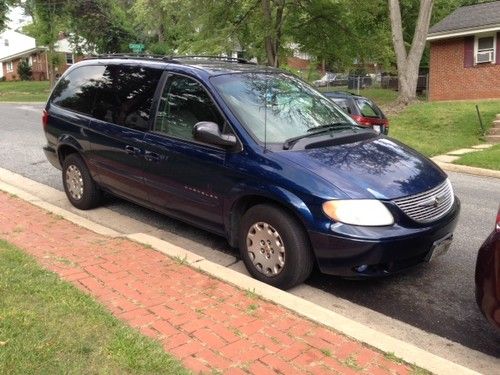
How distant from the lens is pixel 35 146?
37.2ft

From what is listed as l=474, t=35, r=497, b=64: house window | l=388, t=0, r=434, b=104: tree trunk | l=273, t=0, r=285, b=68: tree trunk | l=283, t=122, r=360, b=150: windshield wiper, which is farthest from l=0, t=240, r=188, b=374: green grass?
l=474, t=35, r=497, b=64: house window

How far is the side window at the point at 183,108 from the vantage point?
16.1 feet

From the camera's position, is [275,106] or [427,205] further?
[275,106]

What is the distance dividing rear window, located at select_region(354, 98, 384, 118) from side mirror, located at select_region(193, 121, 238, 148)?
26.2 ft

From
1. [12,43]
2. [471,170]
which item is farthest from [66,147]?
[12,43]

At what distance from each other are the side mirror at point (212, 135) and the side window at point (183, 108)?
0.23 metres

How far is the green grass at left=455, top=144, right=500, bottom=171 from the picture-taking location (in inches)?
431

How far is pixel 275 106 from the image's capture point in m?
4.96

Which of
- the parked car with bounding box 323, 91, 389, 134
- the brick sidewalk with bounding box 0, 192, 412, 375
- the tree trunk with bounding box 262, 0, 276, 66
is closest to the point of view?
the brick sidewalk with bounding box 0, 192, 412, 375

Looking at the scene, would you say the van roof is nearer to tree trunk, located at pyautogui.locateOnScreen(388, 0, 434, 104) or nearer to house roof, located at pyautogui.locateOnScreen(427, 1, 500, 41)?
tree trunk, located at pyautogui.locateOnScreen(388, 0, 434, 104)

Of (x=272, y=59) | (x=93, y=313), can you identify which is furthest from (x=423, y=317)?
(x=272, y=59)

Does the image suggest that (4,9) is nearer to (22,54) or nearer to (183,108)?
(22,54)

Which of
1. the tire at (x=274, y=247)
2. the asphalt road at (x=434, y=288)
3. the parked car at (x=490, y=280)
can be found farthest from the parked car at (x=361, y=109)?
the parked car at (x=490, y=280)

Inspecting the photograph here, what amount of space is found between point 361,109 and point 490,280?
916cm
